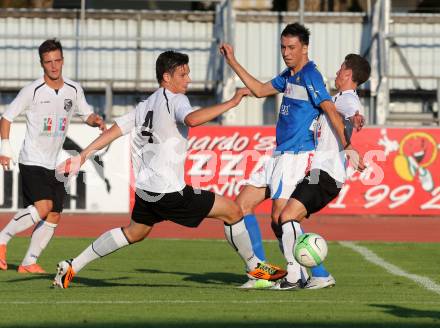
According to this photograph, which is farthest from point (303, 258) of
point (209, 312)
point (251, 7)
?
point (251, 7)

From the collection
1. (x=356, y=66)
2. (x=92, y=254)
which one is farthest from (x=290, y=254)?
(x=356, y=66)

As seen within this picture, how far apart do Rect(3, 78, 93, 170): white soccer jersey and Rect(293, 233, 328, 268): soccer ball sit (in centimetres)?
349

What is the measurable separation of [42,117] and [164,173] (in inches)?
110

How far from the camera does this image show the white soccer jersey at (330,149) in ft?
32.4

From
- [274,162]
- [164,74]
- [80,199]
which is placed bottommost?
[80,199]

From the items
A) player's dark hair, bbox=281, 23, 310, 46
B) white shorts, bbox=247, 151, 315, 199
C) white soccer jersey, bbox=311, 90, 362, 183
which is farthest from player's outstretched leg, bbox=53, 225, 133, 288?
player's dark hair, bbox=281, 23, 310, 46

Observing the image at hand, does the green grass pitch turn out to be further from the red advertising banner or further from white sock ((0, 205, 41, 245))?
the red advertising banner

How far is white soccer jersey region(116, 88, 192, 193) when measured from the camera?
929cm

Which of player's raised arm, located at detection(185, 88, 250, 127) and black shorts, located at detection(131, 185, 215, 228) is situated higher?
player's raised arm, located at detection(185, 88, 250, 127)

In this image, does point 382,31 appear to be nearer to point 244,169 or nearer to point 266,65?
point 266,65

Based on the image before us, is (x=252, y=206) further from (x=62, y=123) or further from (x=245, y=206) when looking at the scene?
(x=62, y=123)

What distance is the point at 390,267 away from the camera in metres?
12.5

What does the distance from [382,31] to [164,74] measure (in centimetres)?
1736

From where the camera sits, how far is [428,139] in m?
21.8
